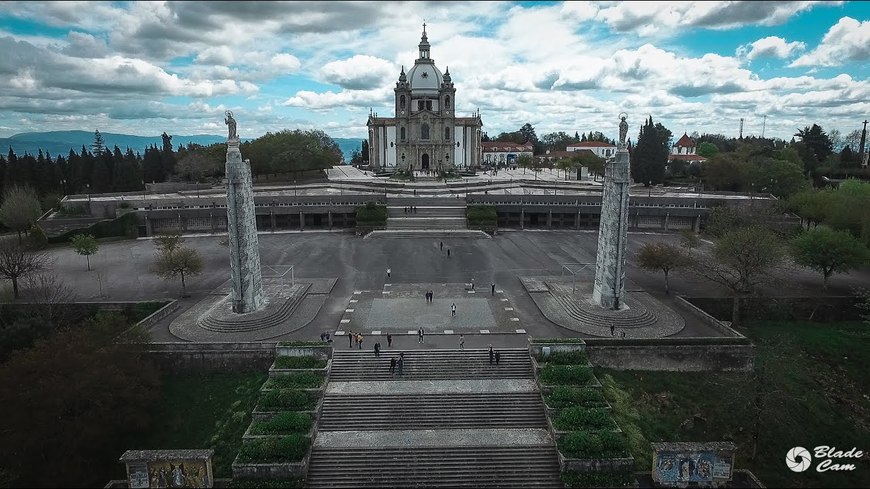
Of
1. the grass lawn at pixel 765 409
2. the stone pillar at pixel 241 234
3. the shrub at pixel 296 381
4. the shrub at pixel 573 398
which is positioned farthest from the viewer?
the stone pillar at pixel 241 234

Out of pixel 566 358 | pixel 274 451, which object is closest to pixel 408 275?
pixel 566 358

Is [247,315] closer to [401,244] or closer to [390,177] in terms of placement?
[401,244]

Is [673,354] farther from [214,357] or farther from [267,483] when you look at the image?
[214,357]

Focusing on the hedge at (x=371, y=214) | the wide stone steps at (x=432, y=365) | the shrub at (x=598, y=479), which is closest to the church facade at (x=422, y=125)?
the hedge at (x=371, y=214)

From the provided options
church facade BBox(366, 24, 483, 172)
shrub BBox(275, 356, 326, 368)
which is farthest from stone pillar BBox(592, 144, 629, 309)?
church facade BBox(366, 24, 483, 172)

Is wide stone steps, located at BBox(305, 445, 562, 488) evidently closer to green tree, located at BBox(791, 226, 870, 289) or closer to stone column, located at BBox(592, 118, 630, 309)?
stone column, located at BBox(592, 118, 630, 309)

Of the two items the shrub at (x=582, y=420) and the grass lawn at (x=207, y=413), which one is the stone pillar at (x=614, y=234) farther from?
the grass lawn at (x=207, y=413)

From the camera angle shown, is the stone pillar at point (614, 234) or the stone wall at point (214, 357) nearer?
the stone wall at point (214, 357)
